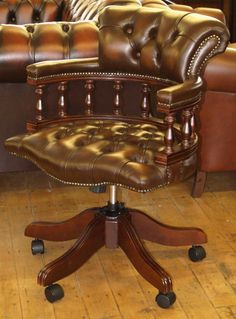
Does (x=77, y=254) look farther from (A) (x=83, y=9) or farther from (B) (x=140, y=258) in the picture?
(A) (x=83, y=9)

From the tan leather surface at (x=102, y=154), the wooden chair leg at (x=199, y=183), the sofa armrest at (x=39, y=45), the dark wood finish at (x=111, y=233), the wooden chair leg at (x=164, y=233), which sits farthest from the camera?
the wooden chair leg at (x=199, y=183)

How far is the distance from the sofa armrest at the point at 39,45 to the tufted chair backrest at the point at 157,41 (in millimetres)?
164

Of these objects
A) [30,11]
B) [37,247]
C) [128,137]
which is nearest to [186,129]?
[128,137]

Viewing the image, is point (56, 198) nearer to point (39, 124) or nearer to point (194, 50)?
point (39, 124)

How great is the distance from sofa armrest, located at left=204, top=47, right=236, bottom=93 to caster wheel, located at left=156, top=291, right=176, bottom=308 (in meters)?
0.95

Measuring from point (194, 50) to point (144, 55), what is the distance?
0.25 m

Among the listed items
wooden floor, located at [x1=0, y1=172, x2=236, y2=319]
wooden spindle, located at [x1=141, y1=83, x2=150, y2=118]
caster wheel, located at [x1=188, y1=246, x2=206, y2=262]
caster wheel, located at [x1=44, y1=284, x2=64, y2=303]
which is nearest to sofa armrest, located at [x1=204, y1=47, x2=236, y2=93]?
wooden spindle, located at [x1=141, y1=83, x2=150, y2=118]

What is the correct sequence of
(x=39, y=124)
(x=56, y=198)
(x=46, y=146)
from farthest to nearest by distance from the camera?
(x=56, y=198) → (x=39, y=124) → (x=46, y=146)

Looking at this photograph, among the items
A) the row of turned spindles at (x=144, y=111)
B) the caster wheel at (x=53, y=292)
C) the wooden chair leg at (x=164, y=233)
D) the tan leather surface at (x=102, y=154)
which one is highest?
the row of turned spindles at (x=144, y=111)

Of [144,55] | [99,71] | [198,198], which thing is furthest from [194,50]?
[198,198]

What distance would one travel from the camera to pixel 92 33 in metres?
2.61

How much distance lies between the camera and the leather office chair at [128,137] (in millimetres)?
1988

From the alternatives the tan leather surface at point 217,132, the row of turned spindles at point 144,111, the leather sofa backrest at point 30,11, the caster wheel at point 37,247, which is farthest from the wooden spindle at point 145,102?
the leather sofa backrest at point 30,11

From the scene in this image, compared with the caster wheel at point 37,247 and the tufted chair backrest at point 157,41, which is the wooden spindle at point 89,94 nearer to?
the tufted chair backrest at point 157,41
